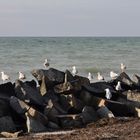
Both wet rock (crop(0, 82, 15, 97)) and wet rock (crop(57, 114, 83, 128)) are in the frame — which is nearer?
wet rock (crop(57, 114, 83, 128))

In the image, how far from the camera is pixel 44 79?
55.4ft

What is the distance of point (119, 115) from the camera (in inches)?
632


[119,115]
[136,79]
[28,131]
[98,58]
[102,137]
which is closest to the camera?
[102,137]

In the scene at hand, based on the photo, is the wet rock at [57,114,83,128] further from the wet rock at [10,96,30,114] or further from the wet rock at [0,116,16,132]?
the wet rock at [0,116,16,132]

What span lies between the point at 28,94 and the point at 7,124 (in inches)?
76.2

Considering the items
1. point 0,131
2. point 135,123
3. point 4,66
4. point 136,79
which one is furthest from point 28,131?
point 4,66

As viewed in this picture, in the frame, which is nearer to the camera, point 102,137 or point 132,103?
point 102,137

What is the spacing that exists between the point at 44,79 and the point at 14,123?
2.50m

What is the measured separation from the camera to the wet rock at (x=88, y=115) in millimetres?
14820

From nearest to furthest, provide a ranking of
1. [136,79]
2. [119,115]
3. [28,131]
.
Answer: [28,131]
[119,115]
[136,79]

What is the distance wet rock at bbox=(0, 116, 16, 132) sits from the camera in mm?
14120

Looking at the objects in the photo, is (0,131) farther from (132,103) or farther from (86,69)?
(86,69)

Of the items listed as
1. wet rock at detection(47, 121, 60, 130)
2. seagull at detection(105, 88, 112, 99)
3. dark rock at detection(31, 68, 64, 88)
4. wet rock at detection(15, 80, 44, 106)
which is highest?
dark rock at detection(31, 68, 64, 88)

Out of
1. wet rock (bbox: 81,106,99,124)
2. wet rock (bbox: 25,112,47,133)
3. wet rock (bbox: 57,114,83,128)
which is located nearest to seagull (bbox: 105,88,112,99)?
wet rock (bbox: 81,106,99,124)
